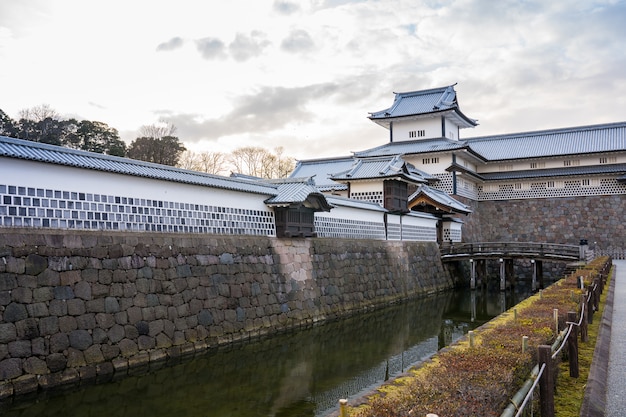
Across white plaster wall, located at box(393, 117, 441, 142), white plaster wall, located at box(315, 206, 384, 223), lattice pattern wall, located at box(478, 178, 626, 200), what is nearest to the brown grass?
white plaster wall, located at box(315, 206, 384, 223)

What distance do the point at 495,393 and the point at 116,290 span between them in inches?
350

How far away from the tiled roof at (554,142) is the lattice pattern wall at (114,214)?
26376mm

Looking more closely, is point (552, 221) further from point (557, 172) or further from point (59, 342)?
point (59, 342)

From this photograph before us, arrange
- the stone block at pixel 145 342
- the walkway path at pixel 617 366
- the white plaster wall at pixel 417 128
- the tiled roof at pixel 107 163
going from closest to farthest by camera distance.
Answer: the walkway path at pixel 617 366
the tiled roof at pixel 107 163
the stone block at pixel 145 342
the white plaster wall at pixel 417 128

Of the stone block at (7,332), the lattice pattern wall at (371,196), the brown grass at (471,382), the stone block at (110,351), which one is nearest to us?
the brown grass at (471,382)

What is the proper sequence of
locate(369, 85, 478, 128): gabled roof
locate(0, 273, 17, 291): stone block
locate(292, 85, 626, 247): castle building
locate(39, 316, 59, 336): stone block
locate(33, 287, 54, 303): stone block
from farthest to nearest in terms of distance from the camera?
locate(369, 85, 478, 128): gabled roof < locate(292, 85, 626, 247): castle building < locate(33, 287, 54, 303): stone block < locate(39, 316, 59, 336): stone block < locate(0, 273, 17, 291): stone block

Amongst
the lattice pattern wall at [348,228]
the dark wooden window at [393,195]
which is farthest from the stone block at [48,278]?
the dark wooden window at [393,195]

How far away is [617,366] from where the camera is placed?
25.9 ft

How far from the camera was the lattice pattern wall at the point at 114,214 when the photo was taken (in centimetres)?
995

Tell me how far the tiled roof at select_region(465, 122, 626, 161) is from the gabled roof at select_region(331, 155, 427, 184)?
12.8 m

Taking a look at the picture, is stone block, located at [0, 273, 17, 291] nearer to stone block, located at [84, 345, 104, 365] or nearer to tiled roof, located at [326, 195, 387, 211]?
stone block, located at [84, 345, 104, 365]

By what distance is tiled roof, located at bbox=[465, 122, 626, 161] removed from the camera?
37.2 m

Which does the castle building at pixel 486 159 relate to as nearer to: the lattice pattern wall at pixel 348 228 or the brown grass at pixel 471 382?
the lattice pattern wall at pixel 348 228

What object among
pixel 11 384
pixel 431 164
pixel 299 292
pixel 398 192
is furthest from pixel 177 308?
pixel 431 164
